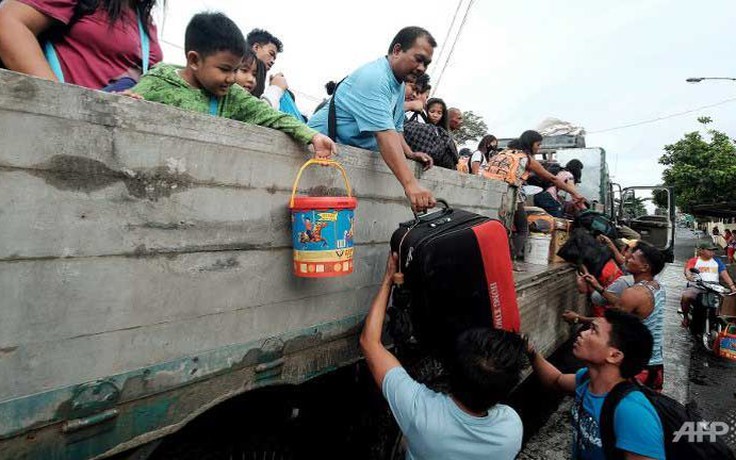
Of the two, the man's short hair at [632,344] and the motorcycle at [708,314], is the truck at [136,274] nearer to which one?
the man's short hair at [632,344]

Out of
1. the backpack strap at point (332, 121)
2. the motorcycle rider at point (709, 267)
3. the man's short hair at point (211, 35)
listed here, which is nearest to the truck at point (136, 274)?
the man's short hair at point (211, 35)

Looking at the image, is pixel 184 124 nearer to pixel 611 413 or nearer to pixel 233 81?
pixel 233 81

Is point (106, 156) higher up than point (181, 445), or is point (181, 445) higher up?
point (106, 156)

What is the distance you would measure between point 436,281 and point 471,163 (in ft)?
14.8

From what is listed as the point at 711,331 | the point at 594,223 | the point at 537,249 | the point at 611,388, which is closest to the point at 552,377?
the point at 611,388

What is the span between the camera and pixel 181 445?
61.0 inches

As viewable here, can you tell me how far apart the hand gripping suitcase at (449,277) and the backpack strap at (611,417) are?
589 millimetres

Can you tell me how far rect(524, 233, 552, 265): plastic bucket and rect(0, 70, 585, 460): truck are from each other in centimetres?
365

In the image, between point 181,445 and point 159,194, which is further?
point 181,445

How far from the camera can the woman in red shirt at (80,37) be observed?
4.75 feet

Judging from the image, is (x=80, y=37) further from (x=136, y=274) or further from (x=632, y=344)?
(x=632, y=344)

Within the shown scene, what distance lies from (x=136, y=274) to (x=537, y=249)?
452 centimetres

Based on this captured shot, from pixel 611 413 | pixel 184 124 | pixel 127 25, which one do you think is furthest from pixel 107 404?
pixel 611 413

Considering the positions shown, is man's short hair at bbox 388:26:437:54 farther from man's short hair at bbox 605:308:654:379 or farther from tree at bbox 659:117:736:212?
tree at bbox 659:117:736:212
